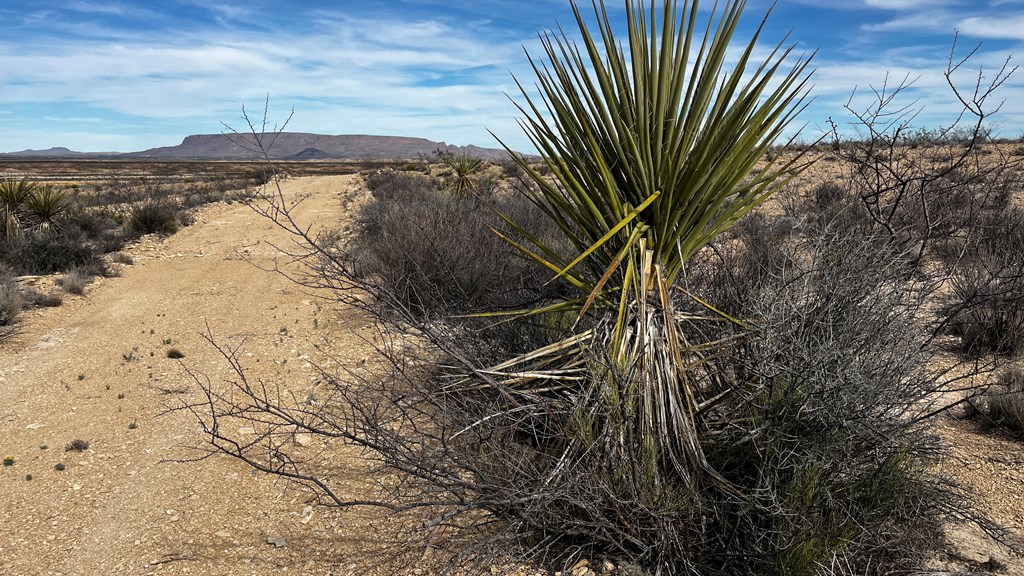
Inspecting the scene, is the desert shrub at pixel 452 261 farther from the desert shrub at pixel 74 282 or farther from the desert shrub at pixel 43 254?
the desert shrub at pixel 43 254

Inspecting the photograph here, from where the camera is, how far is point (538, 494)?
2777 millimetres

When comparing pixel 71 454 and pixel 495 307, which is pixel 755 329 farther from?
pixel 71 454

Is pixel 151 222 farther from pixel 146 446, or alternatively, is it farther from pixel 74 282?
pixel 146 446

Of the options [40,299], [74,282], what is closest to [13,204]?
[74,282]

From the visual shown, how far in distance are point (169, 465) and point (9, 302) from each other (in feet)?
17.7

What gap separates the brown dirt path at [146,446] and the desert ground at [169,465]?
14 millimetres

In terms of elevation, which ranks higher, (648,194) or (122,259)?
(648,194)

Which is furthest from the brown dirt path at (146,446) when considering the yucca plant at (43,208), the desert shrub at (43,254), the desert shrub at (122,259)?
the yucca plant at (43,208)

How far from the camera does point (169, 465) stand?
16.0 feet

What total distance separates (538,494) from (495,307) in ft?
6.23

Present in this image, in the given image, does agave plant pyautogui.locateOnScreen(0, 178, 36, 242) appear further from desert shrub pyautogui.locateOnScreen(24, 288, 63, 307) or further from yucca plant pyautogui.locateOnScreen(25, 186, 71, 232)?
desert shrub pyautogui.locateOnScreen(24, 288, 63, 307)

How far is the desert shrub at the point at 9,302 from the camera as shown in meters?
8.24

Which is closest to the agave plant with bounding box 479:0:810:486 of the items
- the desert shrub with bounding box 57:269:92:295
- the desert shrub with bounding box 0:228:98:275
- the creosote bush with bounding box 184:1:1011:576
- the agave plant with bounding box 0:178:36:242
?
the creosote bush with bounding box 184:1:1011:576

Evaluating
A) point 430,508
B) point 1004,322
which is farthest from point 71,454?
point 1004,322
